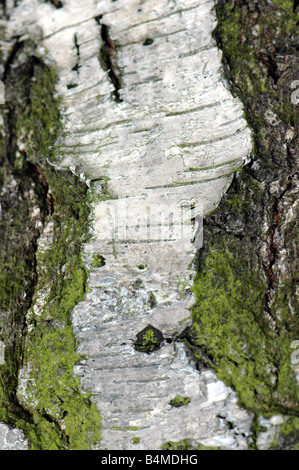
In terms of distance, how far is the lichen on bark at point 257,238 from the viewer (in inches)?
65.6

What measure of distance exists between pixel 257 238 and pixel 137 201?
60cm

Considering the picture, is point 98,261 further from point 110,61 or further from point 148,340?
point 110,61

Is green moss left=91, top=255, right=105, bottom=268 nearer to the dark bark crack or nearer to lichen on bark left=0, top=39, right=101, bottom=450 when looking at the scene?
lichen on bark left=0, top=39, right=101, bottom=450

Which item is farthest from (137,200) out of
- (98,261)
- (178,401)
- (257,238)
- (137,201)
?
(178,401)

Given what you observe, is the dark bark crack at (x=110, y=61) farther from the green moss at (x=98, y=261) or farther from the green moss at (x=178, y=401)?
the green moss at (x=178, y=401)

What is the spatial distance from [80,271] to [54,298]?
19cm

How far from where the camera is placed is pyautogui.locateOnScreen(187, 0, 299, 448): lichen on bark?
1.67m

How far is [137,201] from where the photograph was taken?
1.71 m

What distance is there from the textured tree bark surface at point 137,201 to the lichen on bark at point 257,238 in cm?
2

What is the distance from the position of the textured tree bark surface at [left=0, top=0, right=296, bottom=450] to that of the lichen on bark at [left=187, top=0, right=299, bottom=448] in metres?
0.02
